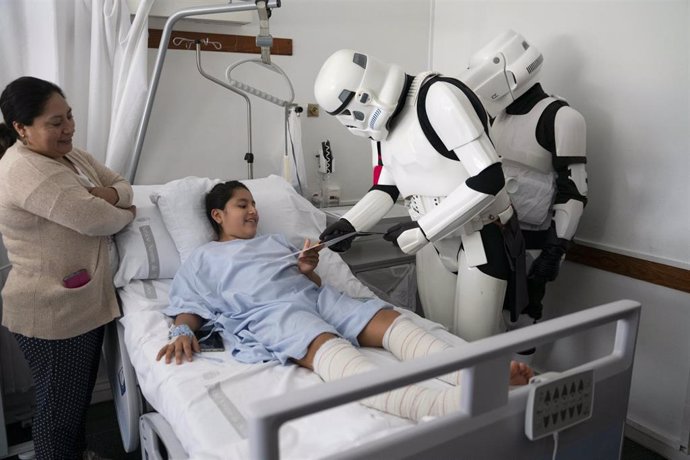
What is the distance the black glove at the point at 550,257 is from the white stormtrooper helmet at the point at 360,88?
0.87m

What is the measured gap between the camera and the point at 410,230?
173 cm

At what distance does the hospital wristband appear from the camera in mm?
1685

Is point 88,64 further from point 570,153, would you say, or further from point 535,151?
point 570,153

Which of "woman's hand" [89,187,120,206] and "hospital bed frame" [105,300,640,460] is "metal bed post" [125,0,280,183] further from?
"hospital bed frame" [105,300,640,460]

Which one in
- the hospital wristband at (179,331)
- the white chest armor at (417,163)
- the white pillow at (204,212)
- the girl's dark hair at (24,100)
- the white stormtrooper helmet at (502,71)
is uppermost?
the white stormtrooper helmet at (502,71)

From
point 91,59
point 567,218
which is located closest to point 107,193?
point 91,59

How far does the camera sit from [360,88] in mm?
1695

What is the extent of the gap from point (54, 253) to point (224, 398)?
0.82 metres

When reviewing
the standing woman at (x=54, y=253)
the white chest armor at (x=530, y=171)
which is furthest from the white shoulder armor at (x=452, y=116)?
the standing woman at (x=54, y=253)

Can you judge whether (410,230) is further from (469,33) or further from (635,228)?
(469,33)

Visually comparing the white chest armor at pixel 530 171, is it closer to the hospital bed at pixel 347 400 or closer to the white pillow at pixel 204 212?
the hospital bed at pixel 347 400

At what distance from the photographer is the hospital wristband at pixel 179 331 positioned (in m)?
1.68

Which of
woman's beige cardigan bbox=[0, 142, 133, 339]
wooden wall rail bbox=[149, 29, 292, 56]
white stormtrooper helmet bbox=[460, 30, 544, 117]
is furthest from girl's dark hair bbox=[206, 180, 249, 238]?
white stormtrooper helmet bbox=[460, 30, 544, 117]

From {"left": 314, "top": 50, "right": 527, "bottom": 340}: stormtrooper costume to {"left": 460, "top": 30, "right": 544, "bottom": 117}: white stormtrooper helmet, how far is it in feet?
1.36
